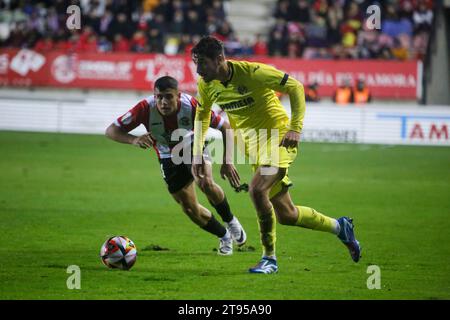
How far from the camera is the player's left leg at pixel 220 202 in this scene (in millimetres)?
9628

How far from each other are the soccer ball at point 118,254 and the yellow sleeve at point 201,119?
3.83 feet

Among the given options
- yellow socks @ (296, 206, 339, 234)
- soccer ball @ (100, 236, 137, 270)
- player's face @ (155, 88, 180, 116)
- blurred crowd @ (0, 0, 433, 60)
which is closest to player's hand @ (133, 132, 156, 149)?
player's face @ (155, 88, 180, 116)

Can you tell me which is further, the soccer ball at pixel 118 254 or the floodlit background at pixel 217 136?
the soccer ball at pixel 118 254

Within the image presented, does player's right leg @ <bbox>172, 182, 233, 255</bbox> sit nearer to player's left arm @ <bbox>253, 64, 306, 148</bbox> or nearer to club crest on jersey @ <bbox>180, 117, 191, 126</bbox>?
club crest on jersey @ <bbox>180, 117, 191, 126</bbox>

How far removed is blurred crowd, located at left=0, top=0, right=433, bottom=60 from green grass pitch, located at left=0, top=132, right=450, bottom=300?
25.6ft

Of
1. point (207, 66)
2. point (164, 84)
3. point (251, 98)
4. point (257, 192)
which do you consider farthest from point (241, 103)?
point (164, 84)

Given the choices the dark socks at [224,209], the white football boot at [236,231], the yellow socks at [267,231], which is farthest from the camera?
the white football boot at [236,231]

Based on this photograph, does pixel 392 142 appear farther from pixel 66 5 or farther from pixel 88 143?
pixel 66 5

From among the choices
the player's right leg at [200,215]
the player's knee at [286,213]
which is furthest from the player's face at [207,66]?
the player's right leg at [200,215]

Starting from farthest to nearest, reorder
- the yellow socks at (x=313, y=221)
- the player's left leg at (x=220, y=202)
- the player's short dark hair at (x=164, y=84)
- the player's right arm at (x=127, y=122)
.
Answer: the player's right arm at (x=127, y=122)
the player's left leg at (x=220, y=202)
the player's short dark hair at (x=164, y=84)
the yellow socks at (x=313, y=221)

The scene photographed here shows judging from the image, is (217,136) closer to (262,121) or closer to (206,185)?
(206,185)

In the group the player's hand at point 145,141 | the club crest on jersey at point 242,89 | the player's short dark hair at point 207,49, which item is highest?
the player's short dark hair at point 207,49

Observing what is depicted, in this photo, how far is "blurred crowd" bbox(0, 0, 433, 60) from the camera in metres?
28.8

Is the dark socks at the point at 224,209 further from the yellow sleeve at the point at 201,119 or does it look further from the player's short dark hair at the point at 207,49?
the player's short dark hair at the point at 207,49
